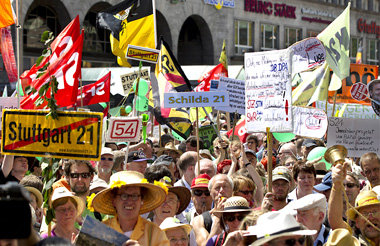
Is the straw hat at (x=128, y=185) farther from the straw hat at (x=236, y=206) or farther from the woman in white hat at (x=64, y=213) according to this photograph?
the straw hat at (x=236, y=206)

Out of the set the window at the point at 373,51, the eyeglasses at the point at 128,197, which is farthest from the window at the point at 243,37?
the eyeglasses at the point at 128,197

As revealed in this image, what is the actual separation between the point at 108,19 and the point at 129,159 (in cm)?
343

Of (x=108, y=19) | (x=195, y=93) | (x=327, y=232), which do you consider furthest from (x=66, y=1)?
(x=327, y=232)

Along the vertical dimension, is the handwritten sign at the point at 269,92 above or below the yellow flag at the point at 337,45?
below

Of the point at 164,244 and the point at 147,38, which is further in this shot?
the point at 147,38

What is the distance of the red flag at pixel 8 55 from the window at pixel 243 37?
3159cm

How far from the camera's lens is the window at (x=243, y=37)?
42.4 metres

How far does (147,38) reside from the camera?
11.0 m

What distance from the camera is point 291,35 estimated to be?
153 ft

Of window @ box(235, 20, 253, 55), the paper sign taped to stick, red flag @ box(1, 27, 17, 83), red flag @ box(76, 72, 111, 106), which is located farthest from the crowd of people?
window @ box(235, 20, 253, 55)

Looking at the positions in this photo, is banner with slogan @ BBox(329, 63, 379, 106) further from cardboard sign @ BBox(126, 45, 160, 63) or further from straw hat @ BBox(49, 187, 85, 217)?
straw hat @ BBox(49, 187, 85, 217)

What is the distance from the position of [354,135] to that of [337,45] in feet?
9.64

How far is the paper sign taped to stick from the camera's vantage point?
10466 millimetres

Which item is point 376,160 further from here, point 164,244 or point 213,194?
point 164,244
